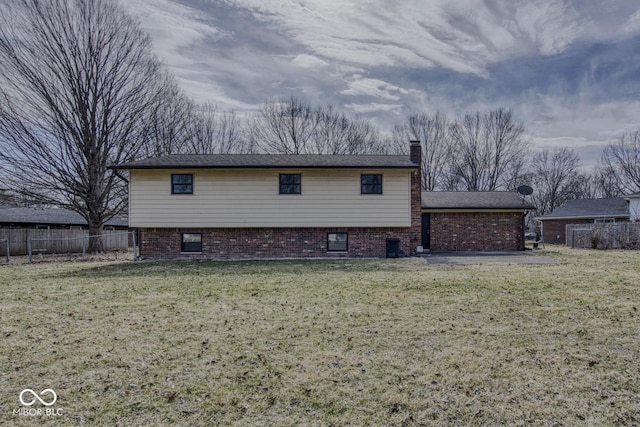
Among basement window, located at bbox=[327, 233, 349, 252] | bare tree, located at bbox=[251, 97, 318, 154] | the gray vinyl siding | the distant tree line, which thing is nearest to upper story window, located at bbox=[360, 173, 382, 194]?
the gray vinyl siding

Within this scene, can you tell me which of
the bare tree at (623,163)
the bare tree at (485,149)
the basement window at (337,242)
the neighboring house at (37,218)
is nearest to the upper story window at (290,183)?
the basement window at (337,242)

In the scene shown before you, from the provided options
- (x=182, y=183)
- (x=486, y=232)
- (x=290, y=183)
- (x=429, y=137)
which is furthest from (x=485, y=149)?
(x=182, y=183)

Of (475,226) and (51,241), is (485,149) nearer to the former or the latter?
(475,226)

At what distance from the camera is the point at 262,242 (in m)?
14.7

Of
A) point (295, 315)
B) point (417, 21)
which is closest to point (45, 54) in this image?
point (417, 21)

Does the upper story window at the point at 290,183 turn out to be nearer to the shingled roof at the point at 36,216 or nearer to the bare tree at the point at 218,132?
the shingled roof at the point at 36,216

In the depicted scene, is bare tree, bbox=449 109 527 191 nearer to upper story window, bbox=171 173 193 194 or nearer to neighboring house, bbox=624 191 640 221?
neighboring house, bbox=624 191 640 221

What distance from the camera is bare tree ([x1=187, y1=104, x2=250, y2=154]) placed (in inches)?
1230

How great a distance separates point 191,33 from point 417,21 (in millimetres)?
7832

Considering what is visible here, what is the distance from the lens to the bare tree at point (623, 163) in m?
36.9

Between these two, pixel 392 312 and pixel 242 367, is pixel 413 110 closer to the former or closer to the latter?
pixel 392 312

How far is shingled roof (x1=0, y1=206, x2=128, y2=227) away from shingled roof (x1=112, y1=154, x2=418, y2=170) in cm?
1159

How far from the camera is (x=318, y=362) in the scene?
3.86 m

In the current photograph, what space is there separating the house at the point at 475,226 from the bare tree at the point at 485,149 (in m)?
19.7
